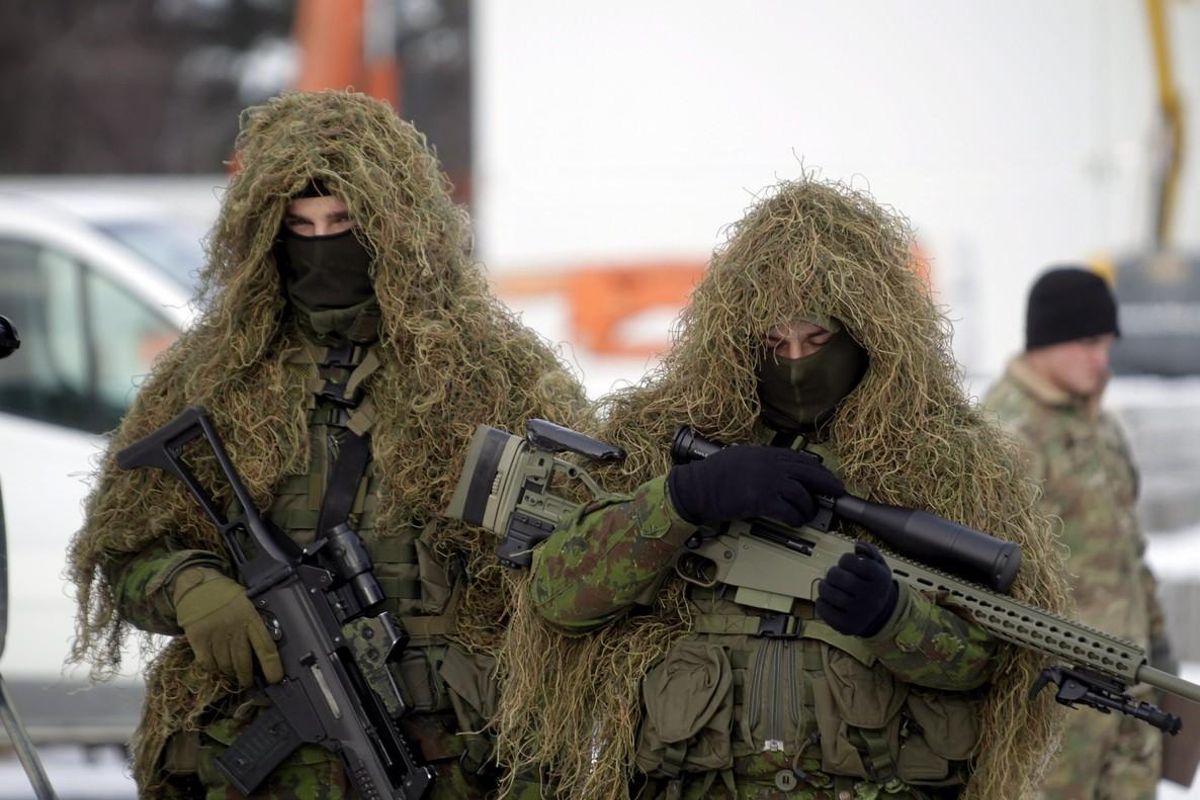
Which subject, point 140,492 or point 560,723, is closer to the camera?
point 560,723

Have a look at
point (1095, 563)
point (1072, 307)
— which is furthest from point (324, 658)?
point (1072, 307)

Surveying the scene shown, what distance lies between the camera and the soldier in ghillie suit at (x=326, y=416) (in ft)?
10.9

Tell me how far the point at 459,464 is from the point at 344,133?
29.3 inches

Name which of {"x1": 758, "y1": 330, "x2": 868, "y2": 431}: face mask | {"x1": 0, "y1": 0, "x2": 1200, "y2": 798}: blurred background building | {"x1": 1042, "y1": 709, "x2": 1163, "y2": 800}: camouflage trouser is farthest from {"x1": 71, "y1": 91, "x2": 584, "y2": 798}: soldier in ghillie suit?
{"x1": 0, "y1": 0, "x2": 1200, "y2": 798}: blurred background building

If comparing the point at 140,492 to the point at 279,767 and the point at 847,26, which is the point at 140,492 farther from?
the point at 847,26

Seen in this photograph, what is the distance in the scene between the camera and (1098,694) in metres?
2.67

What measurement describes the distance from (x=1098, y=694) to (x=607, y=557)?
0.85 m

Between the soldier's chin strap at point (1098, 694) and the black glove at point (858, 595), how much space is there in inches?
12.1

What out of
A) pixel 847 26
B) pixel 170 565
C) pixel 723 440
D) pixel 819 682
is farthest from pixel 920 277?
pixel 847 26

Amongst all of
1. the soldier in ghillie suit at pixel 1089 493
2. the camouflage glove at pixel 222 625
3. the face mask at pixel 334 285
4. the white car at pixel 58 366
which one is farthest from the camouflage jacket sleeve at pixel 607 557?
the white car at pixel 58 366

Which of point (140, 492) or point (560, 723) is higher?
point (140, 492)

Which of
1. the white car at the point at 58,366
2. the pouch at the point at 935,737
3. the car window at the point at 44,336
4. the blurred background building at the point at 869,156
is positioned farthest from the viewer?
the blurred background building at the point at 869,156

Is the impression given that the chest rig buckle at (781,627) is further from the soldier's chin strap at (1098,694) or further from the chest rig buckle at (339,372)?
the chest rig buckle at (339,372)

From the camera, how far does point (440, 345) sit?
340 centimetres
